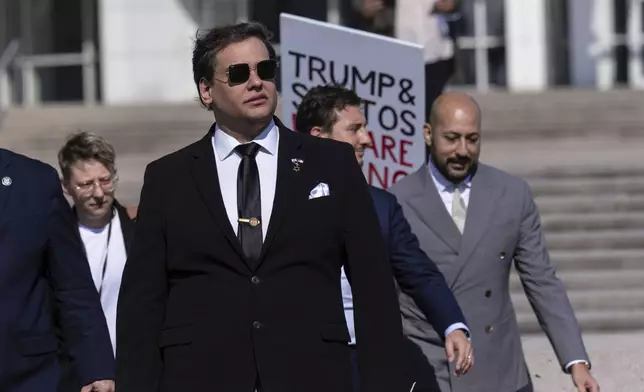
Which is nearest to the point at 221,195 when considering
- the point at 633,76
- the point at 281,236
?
the point at 281,236

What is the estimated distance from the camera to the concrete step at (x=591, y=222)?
11547 mm

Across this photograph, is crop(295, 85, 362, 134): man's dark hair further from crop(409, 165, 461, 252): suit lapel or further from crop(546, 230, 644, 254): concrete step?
crop(546, 230, 644, 254): concrete step

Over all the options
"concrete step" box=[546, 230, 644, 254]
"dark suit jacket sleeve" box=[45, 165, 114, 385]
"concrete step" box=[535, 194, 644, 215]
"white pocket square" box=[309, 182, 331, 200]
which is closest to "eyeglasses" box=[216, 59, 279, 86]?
"white pocket square" box=[309, 182, 331, 200]

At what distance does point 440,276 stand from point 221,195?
4.46ft

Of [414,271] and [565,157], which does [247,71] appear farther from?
[565,157]

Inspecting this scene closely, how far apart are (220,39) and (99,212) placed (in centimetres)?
248

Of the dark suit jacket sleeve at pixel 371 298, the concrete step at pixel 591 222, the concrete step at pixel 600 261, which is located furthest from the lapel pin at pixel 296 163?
the concrete step at pixel 591 222

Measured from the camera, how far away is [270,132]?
400cm

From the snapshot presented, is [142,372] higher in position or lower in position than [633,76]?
lower

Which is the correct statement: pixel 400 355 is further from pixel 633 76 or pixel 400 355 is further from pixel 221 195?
pixel 633 76

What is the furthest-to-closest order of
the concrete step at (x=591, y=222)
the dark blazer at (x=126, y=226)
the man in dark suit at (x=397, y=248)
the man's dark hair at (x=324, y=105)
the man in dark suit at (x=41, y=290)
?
the concrete step at (x=591, y=222), the dark blazer at (x=126, y=226), the man's dark hair at (x=324, y=105), the man in dark suit at (x=397, y=248), the man in dark suit at (x=41, y=290)

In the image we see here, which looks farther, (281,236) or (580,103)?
(580,103)

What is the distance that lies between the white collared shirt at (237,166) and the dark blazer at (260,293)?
0.03 meters

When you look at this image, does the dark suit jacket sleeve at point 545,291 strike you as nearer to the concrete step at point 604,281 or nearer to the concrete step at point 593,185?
the concrete step at point 604,281
